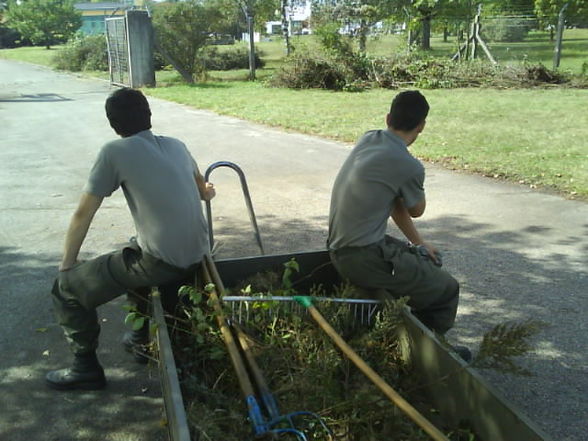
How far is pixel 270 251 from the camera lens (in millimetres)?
5676

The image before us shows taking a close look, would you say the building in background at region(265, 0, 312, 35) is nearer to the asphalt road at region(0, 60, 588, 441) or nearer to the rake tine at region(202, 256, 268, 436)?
the asphalt road at region(0, 60, 588, 441)

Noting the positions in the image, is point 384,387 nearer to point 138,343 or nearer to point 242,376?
point 242,376

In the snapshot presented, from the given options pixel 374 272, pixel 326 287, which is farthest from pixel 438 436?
pixel 326 287

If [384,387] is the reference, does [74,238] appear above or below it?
above

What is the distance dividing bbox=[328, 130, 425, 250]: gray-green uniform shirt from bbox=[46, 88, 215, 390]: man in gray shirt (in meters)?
0.83

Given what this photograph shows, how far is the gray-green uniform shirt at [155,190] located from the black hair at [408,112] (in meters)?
1.21

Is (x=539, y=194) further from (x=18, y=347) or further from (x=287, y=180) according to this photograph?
(x=18, y=347)

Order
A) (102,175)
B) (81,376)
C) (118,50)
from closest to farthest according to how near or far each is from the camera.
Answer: (102,175)
(81,376)
(118,50)

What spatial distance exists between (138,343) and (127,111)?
1.51 metres

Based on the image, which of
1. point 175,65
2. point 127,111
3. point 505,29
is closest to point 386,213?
point 127,111

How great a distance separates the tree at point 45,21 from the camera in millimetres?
57656

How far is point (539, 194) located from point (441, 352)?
5365 millimetres

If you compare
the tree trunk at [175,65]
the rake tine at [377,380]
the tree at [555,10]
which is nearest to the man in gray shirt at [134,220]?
the rake tine at [377,380]

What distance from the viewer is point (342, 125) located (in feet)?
39.7
